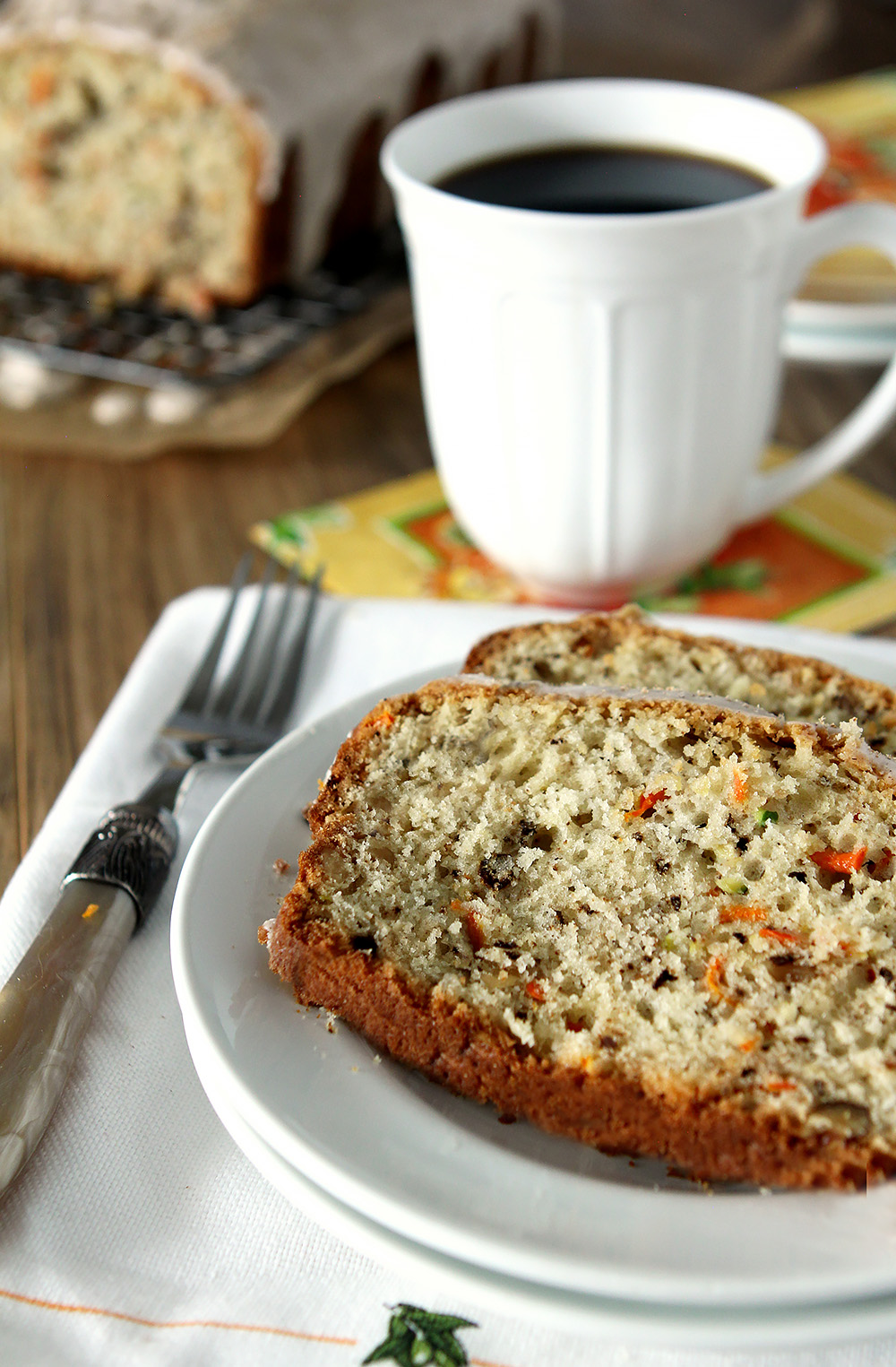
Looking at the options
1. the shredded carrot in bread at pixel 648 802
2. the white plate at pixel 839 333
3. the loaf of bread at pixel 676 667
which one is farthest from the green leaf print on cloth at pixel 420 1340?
the white plate at pixel 839 333

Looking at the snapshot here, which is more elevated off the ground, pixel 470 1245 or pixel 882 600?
pixel 470 1245

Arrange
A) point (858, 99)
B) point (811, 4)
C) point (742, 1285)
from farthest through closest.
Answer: point (811, 4) < point (858, 99) < point (742, 1285)

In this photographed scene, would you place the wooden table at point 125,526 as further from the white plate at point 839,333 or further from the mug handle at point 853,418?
the mug handle at point 853,418

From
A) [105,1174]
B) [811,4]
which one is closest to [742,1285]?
[105,1174]

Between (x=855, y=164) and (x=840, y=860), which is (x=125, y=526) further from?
(x=855, y=164)

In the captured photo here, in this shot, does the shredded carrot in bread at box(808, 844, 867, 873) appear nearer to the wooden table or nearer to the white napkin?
the white napkin

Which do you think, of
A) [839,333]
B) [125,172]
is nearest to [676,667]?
[839,333]

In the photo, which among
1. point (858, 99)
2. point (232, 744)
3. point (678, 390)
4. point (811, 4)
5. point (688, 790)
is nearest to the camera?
point (688, 790)

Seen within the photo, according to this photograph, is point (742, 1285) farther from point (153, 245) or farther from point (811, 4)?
point (811, 4)
